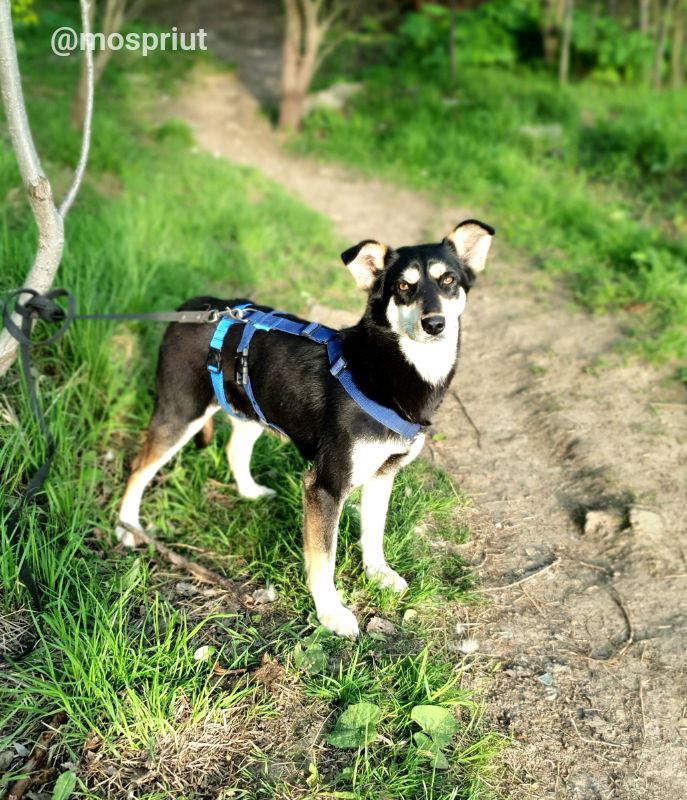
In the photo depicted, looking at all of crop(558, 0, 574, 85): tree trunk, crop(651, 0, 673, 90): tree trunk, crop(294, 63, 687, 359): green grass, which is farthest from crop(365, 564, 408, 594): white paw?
crop(651, 0, 673, 90): tree trunk

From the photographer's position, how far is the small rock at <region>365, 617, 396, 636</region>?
3.06 meters

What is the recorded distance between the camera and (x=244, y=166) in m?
7.70

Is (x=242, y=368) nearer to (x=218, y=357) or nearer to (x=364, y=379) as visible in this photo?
(x=218, y=357)

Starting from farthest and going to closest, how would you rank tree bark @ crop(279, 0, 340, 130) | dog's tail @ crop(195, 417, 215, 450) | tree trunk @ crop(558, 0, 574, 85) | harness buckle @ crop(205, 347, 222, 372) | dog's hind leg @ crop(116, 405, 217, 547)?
tree trunk @ crop(558, 0, 574, 85) < tree bark @ crop(279, 0, 340, 130) < dog's tail @ crop(195, 417, 215, 450) < dog's hind leg @ crop(116, 405, 217, 547) < harness buckle @ crop(205, 347, 222, 372)

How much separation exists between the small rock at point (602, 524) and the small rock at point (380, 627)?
123 cm

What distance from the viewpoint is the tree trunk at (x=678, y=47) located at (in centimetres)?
952

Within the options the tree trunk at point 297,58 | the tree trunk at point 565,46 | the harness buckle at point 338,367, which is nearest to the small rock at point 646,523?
the harness buckle at point 338,367

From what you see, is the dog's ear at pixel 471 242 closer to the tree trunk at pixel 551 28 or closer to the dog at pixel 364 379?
the dog at pixel 364 379

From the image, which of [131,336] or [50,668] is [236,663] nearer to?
[50,668]

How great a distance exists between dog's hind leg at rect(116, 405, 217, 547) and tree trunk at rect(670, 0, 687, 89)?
9.06 meters

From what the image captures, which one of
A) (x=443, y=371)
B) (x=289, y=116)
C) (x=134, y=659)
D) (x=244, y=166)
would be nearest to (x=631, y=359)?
(x=443, y=371)

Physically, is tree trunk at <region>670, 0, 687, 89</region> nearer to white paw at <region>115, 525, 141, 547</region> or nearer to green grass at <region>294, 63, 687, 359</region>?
green grass at <region>294, 63, 687, 359</region>

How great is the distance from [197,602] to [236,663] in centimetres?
45

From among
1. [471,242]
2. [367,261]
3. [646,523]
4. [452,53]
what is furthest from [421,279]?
[452,53]
